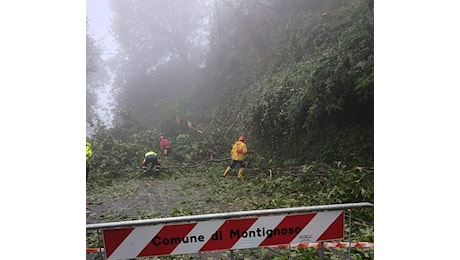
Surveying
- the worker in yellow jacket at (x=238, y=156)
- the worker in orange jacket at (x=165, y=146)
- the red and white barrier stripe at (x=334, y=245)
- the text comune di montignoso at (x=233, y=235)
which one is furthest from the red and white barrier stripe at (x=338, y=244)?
the worker in orange jacket at (x=165, y=146)

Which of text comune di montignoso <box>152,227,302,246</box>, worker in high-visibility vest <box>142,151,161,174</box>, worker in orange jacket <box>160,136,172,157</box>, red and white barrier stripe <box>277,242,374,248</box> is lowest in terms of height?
red and white barrier stripe <box>277,242,374,248</box>

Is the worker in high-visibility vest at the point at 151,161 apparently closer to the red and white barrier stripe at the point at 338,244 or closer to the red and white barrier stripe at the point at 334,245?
the red and white barrier stripe at the point at 334,245

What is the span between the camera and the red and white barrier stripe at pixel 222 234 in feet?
6.28

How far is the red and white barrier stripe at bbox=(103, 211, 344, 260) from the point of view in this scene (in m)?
1.92

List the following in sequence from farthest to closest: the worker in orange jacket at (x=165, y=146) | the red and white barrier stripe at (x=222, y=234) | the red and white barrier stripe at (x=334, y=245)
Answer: the worker in orange jacket at (x=165, y=146) → the red and white barrier stripe at (x=334, y=245) → the red and white barrier stripe at (x=222, y=234)

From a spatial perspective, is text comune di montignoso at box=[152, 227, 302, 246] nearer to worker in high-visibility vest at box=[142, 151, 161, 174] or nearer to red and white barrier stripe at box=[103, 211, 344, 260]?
red and white barrier stripe at box=[103, 211, 344, 260]

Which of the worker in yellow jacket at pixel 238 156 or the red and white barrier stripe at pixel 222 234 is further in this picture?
the worker in yellow jacket at pixel 238 156

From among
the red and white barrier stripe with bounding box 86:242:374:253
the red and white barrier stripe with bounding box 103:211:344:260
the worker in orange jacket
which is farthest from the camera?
the worker in orange jacket

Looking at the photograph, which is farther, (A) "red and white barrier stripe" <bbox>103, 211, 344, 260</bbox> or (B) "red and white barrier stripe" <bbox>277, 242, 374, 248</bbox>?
(B) "red and white barrier stripe" <bbox>277, 242, 374, 248</bbox>

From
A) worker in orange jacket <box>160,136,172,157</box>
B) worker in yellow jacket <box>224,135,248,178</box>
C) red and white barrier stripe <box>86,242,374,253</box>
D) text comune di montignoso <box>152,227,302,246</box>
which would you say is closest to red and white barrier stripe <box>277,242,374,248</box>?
red and white barrier stripe <box>86,242,374,253</box>

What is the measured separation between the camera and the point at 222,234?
1.96 meters
